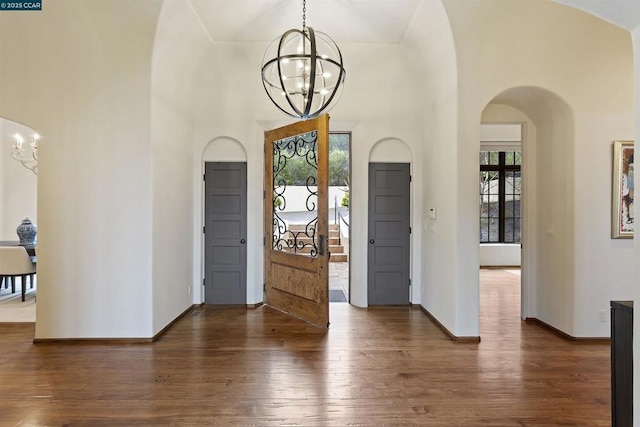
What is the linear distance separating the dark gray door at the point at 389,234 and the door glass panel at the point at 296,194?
42.4 inches

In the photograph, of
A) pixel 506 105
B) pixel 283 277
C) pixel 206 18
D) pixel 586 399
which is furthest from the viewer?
pixel 283 277

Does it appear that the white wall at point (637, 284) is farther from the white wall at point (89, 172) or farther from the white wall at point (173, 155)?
the white wall at point (89, 172)

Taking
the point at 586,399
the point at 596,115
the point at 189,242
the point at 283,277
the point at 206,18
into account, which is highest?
the point at 206,18

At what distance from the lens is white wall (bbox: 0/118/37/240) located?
7254 mm

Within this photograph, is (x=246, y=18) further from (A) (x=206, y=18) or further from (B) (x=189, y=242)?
(B) (x=189, y=242)

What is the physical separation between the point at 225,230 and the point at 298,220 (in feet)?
3.94

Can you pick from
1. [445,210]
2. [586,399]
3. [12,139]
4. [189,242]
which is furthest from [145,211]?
[12,139]

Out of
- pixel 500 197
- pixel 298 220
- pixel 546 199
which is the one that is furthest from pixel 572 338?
pixel 500 197

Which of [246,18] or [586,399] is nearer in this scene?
[586,399]

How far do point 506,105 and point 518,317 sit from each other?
2.81 metres

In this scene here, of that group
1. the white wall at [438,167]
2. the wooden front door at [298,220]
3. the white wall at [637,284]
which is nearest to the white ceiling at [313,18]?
the white wall at [438,167]

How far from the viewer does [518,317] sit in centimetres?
471

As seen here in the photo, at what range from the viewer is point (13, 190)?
23.9 ft

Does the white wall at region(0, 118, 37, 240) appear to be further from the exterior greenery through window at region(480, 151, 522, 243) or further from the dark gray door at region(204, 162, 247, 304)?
the exterior greenery through window at region(480, 151, 522, 243)
